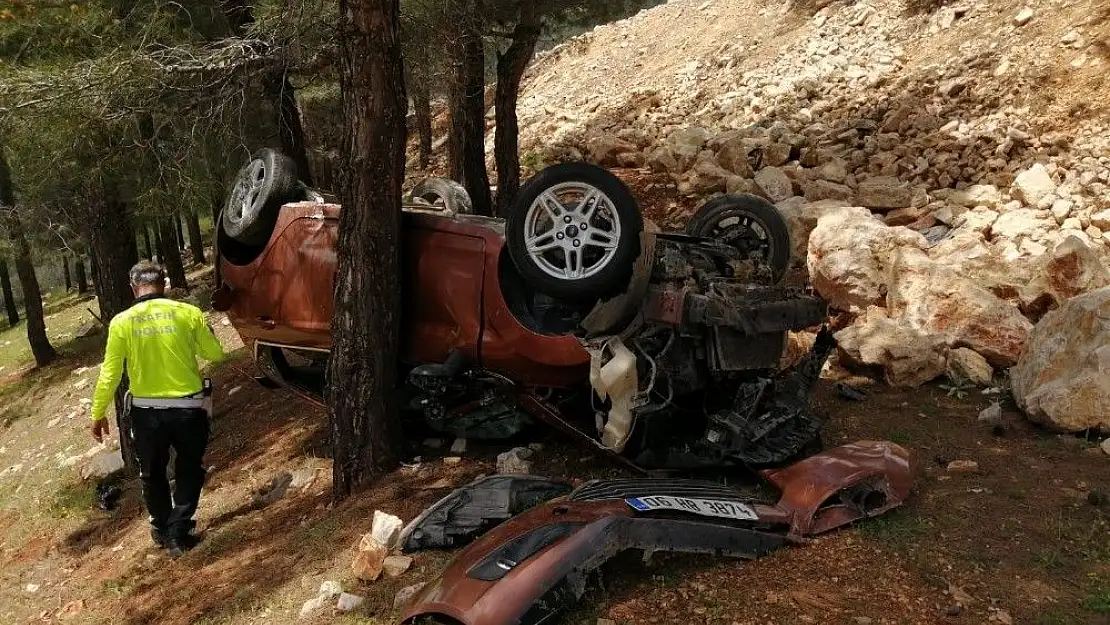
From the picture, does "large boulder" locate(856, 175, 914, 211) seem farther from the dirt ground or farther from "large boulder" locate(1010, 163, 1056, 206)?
the dirt ground

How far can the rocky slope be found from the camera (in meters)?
6.26

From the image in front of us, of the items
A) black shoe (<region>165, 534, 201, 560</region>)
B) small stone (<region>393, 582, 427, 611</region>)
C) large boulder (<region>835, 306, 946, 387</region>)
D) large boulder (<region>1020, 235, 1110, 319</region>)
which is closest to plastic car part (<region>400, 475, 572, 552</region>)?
small stone (<region>393, 582, 427, 611</region>)

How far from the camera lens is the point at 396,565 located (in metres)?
3.82

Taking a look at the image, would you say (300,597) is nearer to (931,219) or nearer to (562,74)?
(931,219)

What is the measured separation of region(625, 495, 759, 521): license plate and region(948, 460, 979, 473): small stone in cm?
171

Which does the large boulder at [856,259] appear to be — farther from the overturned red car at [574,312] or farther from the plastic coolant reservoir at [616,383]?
the plastic coolant reservoir at [616,383]

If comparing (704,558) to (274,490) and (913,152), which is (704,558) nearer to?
(274,490)

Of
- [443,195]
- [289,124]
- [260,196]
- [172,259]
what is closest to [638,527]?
[260,196]

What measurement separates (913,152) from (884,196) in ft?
4.29

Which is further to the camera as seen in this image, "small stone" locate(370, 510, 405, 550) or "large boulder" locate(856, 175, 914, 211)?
"large boulder" locate(856, 175, 914, 211)

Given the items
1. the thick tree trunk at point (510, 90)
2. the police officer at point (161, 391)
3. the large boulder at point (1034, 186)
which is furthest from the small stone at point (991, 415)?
the thick tree trunk at point (510, 90)

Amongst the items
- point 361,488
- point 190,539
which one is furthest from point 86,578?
→ point 361,488

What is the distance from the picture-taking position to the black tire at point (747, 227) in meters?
5.75

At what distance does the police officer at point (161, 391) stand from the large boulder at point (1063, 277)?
6.43 metres
